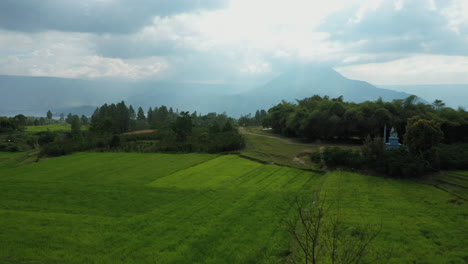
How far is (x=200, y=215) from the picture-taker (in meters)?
13.6

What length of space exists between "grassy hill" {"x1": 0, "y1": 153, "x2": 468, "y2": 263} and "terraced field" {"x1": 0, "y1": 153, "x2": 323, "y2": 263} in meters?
0.05

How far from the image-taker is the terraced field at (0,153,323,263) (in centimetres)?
1015

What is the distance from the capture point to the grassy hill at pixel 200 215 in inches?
393

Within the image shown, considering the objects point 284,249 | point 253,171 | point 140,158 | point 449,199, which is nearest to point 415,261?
point 284,249

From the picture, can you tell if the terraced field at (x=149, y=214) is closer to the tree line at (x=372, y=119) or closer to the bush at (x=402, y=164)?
the bush at (x=402, y=164)

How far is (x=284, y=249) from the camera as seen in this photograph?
10133 mm

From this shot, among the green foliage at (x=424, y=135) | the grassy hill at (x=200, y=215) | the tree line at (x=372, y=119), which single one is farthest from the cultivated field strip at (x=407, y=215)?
the tree line at (x=372, y=119)

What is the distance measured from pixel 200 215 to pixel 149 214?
8.61 ft

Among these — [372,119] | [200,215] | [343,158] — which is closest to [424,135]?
[343,158]

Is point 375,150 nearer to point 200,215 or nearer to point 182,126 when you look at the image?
point 200,215

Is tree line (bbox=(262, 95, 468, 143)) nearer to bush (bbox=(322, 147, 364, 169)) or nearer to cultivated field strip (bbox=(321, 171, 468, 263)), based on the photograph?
bush (bbox=(322, 147, 364, 169))

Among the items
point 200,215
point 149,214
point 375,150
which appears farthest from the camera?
point 375,150

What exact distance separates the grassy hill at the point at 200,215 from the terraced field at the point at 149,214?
0.15 feet

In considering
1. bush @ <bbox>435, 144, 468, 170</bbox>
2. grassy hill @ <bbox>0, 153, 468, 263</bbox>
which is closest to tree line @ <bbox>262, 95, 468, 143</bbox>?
bush @ <bbox>435, 144, 468, 170</bbox>
